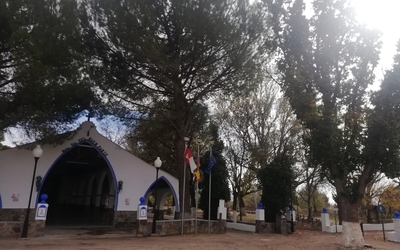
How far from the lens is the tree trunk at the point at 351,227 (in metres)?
9.55

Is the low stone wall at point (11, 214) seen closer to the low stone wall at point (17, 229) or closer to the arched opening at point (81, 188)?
the arched opening at point (81, 188)

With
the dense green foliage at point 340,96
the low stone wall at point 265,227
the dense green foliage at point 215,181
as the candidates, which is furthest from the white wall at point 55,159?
the dense green foliage at point 340,96

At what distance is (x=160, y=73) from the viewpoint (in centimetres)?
1297

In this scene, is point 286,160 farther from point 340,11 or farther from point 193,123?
point 340,11

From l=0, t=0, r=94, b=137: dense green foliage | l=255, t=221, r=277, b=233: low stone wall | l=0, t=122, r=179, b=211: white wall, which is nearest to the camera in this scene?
l=0, t=0, r=94, b=137: dense green foliage

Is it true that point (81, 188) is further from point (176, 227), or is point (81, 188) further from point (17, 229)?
point (17, 229)

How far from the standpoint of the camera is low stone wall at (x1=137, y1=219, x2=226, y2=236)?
11.2 metres

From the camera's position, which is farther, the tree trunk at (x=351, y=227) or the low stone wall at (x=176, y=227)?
the low stone wall at (x=176, y=227)

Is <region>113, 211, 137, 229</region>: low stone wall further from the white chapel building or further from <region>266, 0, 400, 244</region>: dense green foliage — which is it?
<region>266, 0, 400, 244</region>: dense green foliage

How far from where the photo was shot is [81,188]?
23.3 m

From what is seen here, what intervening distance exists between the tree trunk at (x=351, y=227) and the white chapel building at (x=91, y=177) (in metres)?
8.38

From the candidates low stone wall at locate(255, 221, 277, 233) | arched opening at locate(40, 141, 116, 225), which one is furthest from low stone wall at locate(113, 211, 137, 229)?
low stone wall at locate(255, 221, 277, 233)

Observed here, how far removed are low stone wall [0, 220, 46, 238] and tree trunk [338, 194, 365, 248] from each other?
996 centimetres

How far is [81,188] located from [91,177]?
2660mm
